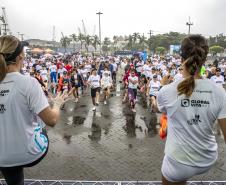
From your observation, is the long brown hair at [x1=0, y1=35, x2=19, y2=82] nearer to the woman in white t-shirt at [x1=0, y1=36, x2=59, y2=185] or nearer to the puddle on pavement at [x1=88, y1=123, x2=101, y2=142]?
the woman in white t-shirt at [x1=0, y1=36, x2=59, y2=185]

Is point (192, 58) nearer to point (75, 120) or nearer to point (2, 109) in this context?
point (2, 109)

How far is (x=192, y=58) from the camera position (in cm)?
209

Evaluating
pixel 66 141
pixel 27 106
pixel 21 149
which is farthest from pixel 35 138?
pixel 66 141

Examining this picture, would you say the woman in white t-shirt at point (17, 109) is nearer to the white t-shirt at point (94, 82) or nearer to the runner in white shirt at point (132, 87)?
the runner in white shirt at point (132, 87)

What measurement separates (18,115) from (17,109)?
0.16ft

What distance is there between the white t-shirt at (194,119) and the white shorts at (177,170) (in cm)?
3

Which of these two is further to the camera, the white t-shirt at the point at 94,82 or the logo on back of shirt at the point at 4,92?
the white t-shirt at the point at 94,82

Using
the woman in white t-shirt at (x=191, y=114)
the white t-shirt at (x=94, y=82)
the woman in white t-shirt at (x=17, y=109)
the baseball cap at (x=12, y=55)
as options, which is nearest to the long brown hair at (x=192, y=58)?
the woman in white t-shirt at (x=191, y=114)

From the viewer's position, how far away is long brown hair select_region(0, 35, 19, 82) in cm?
213

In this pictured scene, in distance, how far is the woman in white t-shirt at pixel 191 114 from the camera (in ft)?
6.85

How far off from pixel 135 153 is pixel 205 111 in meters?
5.58

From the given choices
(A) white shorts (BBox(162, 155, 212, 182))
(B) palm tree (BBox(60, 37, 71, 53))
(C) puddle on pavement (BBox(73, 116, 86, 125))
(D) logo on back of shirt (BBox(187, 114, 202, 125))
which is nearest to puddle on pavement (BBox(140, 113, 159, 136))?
(C) puddle on pavement (BBox(73, 116, 86, 125))

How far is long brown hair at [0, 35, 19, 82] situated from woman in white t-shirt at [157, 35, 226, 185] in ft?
3.90

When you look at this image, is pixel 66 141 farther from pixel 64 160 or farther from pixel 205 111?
pixel 205 111
